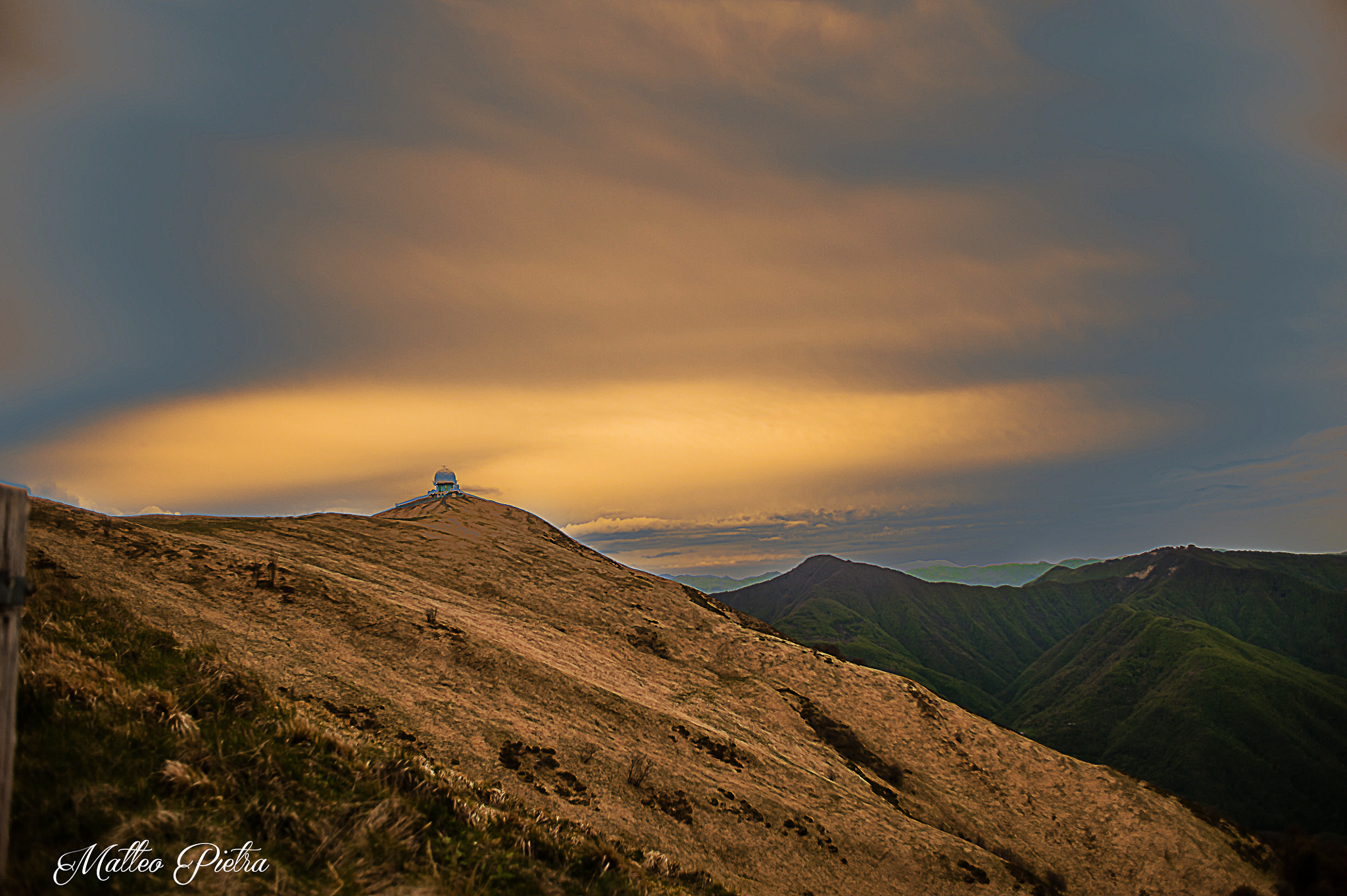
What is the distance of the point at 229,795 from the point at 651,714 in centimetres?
3608

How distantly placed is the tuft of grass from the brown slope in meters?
13.4

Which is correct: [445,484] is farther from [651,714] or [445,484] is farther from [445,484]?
[651,714]

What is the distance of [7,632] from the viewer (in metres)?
8.12

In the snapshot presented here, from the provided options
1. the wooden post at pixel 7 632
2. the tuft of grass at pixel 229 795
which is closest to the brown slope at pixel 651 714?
the tuft of grass at pixel 229 795

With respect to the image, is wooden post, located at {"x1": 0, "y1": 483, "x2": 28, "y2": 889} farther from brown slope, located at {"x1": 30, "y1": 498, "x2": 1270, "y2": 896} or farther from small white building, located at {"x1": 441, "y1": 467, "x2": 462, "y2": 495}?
small white building, located at {"x1": 441, "y1": 467, "x2": 462, "y2": 495}

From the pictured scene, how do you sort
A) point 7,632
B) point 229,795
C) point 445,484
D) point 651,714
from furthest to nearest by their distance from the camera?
point 445,484, point 651,714, point 229,795, point 7,632

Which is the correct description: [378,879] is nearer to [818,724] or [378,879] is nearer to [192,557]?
[192,557]

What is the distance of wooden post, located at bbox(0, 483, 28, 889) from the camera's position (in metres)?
7.95

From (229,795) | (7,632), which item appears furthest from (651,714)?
(7,632)

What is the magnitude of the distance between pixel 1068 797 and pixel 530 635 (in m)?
59.6

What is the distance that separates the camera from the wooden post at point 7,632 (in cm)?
795

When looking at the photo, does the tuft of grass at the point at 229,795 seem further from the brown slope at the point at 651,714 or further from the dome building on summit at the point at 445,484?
the dome building on summit at the point at 445,484

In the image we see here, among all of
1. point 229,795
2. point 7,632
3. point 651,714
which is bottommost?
point 651,714

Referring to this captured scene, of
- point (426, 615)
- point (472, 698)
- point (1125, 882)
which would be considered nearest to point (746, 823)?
point (472, 698)
